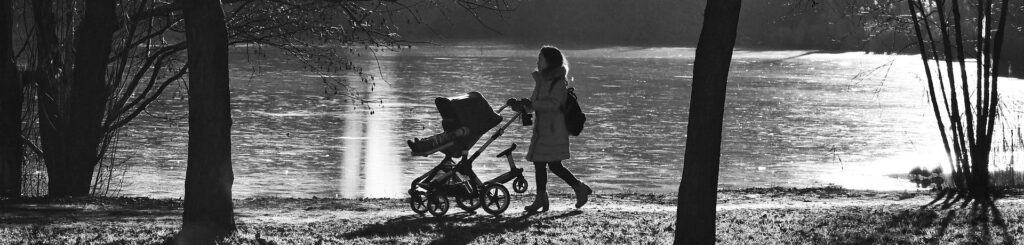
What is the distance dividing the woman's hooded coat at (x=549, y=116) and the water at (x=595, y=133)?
14.1 ft

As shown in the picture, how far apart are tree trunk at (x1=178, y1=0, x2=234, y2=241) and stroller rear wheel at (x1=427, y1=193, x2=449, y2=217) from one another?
2.07 meters

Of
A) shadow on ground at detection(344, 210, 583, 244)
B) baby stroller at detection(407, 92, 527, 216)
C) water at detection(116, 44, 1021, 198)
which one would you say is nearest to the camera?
shadow on ground at detection(344, 210, 583, 244)

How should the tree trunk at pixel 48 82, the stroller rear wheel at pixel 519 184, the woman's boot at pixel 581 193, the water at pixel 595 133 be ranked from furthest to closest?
the water at pixel 595 133 → the tree trunk at pixel 48 82 → the stroller rear wheel at pixel 519 184 → the woman's boot at pixel 581 193

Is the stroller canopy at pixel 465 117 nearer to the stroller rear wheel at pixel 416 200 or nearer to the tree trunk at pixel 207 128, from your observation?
the stroller rear wheel at pixel 416 200

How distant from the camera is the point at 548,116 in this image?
1065 cm

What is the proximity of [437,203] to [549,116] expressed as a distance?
106 centimetres

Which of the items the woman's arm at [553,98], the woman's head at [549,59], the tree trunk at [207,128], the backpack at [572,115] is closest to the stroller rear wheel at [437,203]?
the woman's arm at [553,98]

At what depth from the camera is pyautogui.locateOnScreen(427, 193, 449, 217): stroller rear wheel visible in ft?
34.4

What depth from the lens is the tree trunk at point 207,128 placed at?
823 cm

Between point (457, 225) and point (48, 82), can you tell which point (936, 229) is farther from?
point (48, 82)

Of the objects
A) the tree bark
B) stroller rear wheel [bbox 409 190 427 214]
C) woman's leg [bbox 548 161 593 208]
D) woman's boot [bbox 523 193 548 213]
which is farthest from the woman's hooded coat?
the tree bark

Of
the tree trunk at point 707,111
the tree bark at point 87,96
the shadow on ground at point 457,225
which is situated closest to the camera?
the tree trunk at point 707,111

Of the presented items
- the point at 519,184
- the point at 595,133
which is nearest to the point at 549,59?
the point at 519,184

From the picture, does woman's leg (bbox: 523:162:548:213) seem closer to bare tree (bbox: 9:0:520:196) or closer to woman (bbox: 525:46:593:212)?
woman (bbox: 525:46:593:212)
